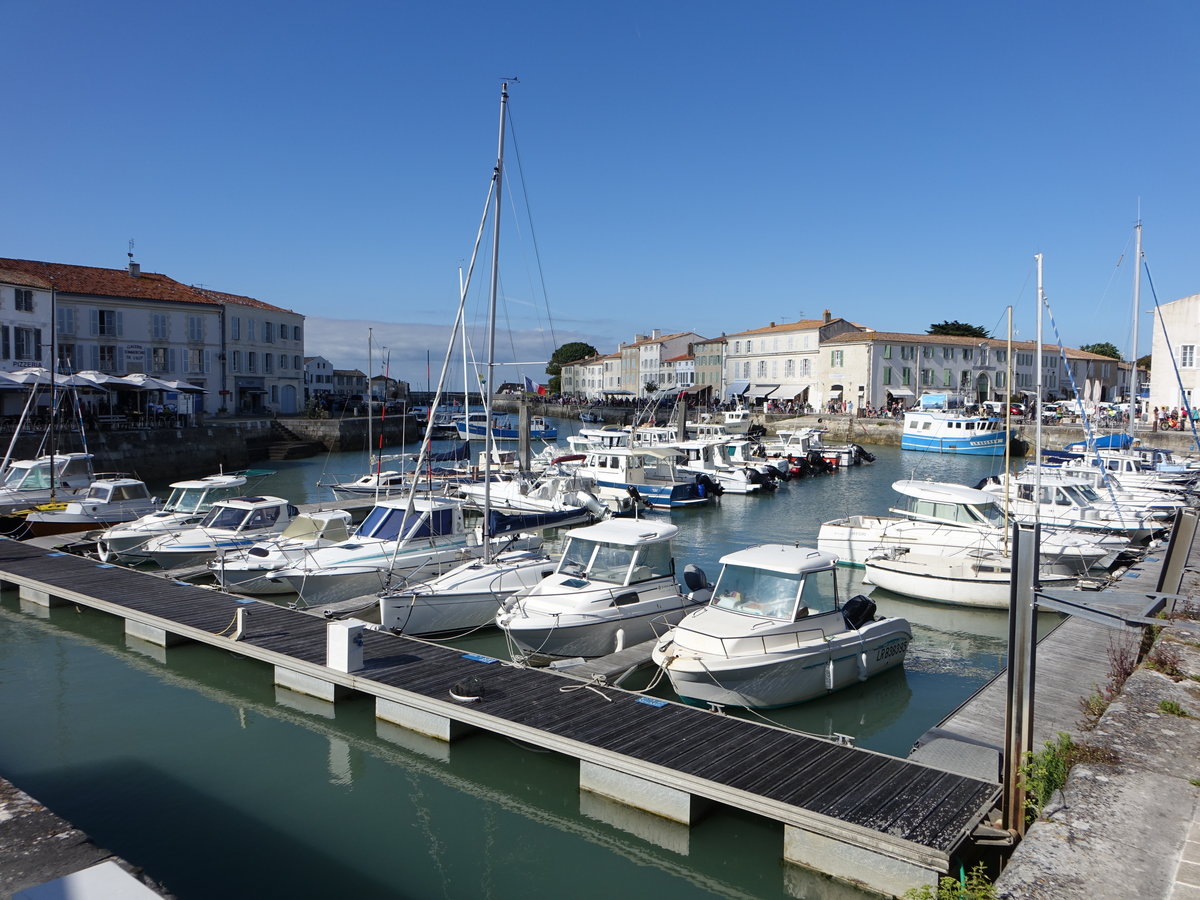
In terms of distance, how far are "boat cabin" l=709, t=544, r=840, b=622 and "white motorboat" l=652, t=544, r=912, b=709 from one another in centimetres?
1

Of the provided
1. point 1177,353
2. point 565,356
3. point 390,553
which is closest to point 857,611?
point 390,553

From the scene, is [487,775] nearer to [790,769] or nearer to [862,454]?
[790,769]

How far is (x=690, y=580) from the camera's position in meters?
15.7

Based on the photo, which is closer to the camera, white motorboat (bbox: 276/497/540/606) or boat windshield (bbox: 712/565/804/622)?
boat windshield (bbox: 712/565/804/622)

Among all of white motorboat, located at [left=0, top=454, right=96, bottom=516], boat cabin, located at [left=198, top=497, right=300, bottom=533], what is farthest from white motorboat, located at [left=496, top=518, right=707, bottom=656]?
white motorboat, located at [left=0, top=454, right=96, bottom=516]

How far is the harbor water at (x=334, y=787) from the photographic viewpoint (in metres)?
8.91

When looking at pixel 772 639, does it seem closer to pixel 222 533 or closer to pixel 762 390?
pixel 222 533

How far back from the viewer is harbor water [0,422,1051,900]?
8914mm

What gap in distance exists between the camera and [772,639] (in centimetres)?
1243

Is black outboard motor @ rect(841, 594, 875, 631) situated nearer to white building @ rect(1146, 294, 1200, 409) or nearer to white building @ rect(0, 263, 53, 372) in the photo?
white building @ rect(0, 263, 53, 372)

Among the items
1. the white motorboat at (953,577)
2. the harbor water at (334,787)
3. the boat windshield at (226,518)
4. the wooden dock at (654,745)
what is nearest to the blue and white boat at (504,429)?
the boat windshield at (226,518)

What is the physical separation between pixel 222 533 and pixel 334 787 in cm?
1233

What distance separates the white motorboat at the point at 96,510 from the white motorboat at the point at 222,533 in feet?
15.9

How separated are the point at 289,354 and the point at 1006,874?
70.1m
